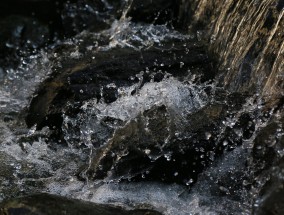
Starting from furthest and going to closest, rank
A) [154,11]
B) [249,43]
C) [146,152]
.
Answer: [154,11]
[249,43]
[146,152]

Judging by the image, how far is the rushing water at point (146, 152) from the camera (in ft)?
11.9

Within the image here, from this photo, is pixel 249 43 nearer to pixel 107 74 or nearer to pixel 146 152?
pixel 107 74

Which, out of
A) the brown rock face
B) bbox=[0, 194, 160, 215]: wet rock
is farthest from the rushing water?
bbox=[0, 194, 160, 215]: wet rock

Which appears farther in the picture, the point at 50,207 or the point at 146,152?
the point at 146,152

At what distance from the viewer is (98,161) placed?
387cm

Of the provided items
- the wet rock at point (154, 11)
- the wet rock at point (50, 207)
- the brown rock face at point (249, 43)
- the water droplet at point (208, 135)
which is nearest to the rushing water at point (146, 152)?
the water droplet at point (208, 135)

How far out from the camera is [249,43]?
449 cm

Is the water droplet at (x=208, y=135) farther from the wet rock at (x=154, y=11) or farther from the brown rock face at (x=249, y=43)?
the wet rock at (x=154, y=11)

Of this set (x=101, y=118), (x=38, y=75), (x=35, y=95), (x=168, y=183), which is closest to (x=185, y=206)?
(x=168, y=183)

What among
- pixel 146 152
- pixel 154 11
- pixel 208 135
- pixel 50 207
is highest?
pixel 154 11

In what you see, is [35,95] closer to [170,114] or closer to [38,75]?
[38,75]

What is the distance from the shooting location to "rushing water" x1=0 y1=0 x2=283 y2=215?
3635 mm

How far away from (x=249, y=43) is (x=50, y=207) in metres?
2.32

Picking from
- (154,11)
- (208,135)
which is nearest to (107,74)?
(208,135)
